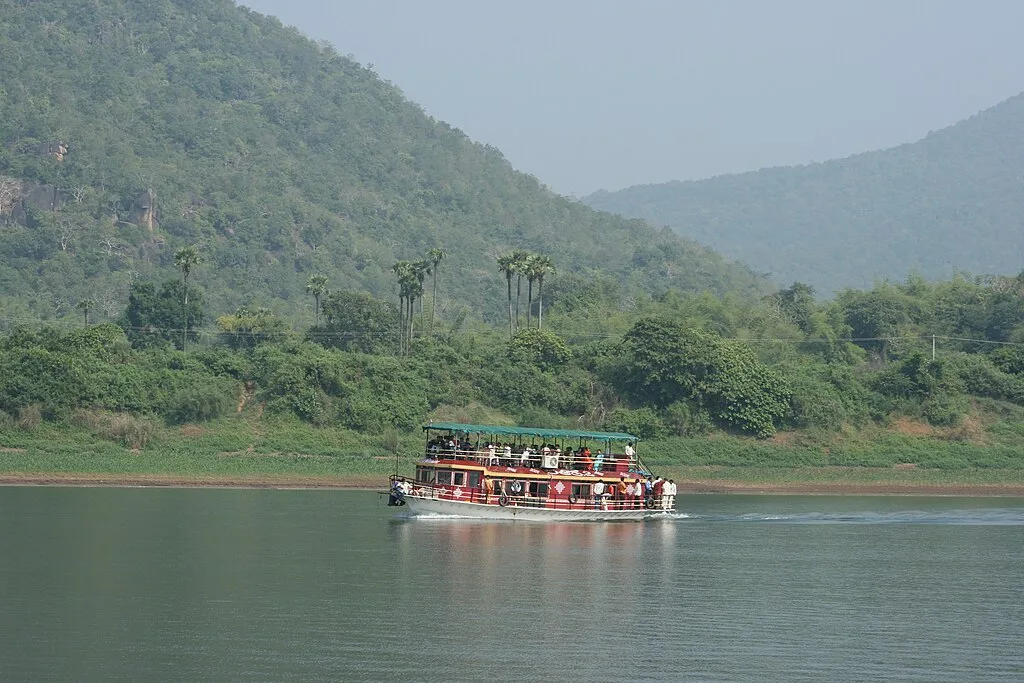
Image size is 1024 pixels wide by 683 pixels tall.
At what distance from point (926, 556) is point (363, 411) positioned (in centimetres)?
4777

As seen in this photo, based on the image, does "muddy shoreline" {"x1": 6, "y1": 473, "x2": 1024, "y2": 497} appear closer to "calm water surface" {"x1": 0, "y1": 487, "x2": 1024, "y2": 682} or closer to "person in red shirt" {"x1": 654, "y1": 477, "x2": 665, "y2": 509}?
"calm water surface" {"x1": 0, "y1": 487, "x2": 1024, "y2": 682}

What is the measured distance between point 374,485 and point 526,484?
657 inches

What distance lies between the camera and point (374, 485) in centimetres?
8500

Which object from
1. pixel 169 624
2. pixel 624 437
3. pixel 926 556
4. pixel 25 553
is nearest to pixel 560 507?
pixel 624 437

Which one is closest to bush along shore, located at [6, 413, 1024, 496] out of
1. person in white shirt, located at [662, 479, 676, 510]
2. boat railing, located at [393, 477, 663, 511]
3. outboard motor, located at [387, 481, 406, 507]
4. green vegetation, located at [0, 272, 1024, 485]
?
green vegetation, located at [0, 272, 1024, 485]

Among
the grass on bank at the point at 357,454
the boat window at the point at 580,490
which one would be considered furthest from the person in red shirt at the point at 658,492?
the grass on bank at the point at 357,454

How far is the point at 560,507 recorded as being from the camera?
233 feet

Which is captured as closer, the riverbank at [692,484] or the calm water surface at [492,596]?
the calm water surface at [492,596]

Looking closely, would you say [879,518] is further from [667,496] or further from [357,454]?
[357,454]

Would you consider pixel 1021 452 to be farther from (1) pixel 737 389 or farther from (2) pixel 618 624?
(2) pixel 618 624

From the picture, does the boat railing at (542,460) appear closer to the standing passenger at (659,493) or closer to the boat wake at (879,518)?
the standing passenger at (659,493)

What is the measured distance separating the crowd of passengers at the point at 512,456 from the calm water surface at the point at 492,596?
322cm

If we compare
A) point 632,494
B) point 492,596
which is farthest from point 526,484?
point 492,596

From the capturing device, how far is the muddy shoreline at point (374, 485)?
80.9 meters
